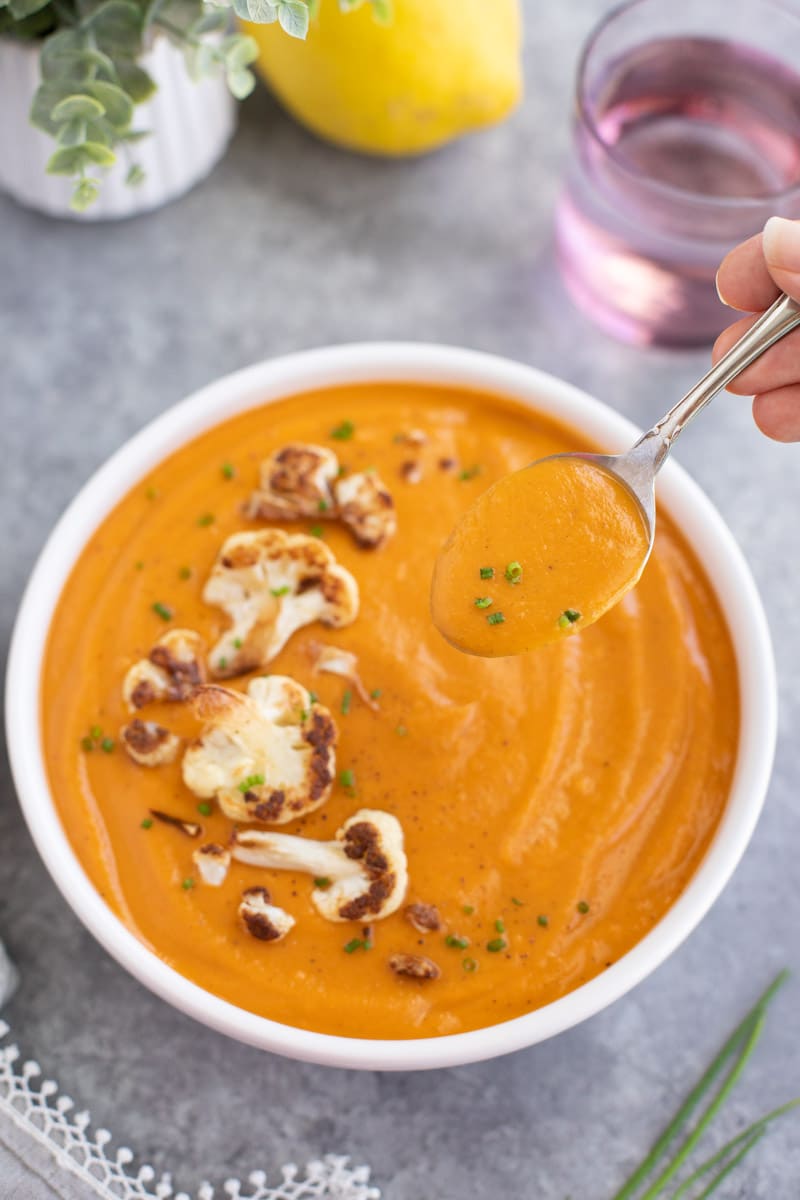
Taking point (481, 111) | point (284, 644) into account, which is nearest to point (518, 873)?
point (284, 644)

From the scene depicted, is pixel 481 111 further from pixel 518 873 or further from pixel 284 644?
pixel 518 873

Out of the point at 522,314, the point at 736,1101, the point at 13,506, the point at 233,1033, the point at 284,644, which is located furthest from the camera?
the point at 522,314

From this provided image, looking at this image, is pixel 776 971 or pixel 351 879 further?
pixel 776 971

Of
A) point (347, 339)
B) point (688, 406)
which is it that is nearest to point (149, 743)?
point (688, 406)

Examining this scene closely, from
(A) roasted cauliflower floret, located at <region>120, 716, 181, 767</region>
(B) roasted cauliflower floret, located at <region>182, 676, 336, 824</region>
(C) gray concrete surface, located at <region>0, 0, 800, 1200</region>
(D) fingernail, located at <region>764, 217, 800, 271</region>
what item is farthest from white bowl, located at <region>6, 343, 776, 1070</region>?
(D) fingernail, located at <region>764, 217, 800, 271</region>

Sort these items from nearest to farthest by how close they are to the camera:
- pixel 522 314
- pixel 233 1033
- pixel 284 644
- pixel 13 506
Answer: pixel 233 1033, pixel 284 644, pixel 13 506, pixel 522 314

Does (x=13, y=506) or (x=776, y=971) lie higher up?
(x=13, y=506)

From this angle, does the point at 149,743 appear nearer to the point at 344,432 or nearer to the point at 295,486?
the point at 295,486
